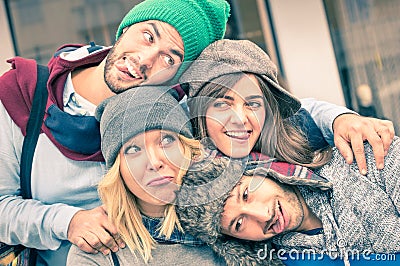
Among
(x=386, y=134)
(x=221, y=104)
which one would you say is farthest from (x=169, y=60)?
(x=386, y=134)

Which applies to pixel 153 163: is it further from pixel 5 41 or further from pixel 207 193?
pixel 5 41

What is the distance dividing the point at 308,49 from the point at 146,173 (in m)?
1.43

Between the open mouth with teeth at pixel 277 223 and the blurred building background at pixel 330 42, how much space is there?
1.28 metres

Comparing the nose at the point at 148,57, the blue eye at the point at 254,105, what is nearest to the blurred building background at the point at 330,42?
the nose at the point at 148,57

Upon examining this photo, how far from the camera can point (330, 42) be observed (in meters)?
2.28

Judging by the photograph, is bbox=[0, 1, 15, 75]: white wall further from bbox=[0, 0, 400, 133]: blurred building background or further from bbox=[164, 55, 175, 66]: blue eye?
bbox=[164, 55, 175, 66]: blue eye

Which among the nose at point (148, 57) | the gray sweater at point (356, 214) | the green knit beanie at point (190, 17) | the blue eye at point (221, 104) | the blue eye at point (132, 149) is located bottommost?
the gray sweater at point (356, 214)

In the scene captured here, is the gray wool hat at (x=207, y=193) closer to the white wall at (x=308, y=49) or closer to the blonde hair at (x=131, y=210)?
the blonde hair at (x=131, y=210)

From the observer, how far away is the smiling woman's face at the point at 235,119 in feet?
3.32

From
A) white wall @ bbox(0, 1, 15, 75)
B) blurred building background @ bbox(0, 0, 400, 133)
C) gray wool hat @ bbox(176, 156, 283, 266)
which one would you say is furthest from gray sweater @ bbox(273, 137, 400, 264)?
white wall @ bbox(0, 1, 15, 75)

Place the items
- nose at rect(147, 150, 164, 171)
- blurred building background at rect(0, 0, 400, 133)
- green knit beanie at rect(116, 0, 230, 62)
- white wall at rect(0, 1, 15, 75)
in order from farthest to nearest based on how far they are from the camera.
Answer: blurred building background at rect(0, 0, 400, 133)
white wall at rect(0, 1, 15, 75)
green knit beanie at rect(116, 0, 230, 62)
nose at rect(147, 150, 164, 171)

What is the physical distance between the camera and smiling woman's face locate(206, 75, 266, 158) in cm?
101

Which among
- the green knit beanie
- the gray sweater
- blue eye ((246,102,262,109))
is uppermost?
the green knit beanie

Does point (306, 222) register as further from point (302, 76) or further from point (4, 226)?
point (302, 76)
